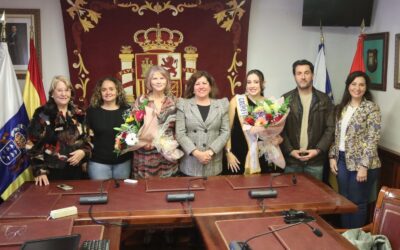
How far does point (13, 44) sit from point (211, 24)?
72.4 inches

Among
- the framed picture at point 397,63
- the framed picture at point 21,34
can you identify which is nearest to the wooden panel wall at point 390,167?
the framed picture at point 397,63

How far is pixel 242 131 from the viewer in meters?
3.04

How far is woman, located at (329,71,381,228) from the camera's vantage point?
2873 mm

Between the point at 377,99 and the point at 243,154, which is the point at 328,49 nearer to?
the point at 377,99

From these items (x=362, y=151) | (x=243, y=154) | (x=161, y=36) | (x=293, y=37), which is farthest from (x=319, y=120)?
(x=161, y=36)

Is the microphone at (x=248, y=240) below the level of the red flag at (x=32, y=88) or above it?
below

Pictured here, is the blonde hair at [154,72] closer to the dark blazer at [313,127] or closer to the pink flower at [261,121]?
the pink flower at [261,121]

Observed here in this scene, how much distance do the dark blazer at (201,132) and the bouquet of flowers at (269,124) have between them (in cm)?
20

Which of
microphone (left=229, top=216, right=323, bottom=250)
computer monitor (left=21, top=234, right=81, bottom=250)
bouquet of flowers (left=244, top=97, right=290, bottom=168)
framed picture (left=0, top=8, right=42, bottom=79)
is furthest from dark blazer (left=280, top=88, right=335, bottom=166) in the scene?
framed picture (left=0, top=8, right=42, bottom=79)

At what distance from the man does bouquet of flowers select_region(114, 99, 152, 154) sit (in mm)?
1188

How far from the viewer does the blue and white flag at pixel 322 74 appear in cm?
378

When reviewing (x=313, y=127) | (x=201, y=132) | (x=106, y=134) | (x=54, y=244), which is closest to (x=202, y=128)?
(x=201, y=132)

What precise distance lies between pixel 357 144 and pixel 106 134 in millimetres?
1911

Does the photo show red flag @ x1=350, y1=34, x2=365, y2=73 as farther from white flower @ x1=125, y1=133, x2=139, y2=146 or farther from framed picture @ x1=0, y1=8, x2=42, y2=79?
framed picture @ x1=0, y1=8, x2=42, y2=79
